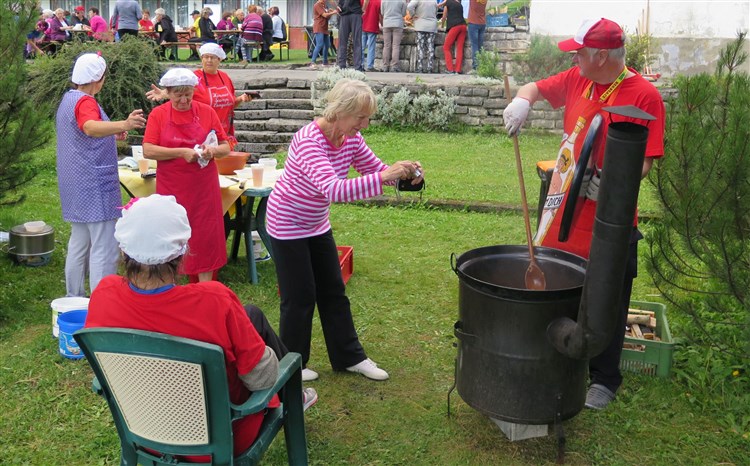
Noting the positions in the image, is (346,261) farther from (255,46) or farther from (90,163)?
(255,46)

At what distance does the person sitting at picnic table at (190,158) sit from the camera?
521 cm

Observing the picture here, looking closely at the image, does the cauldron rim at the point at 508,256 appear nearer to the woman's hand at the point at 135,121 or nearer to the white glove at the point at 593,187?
the white glove at the point at 593,187

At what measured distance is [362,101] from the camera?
3.73 meters

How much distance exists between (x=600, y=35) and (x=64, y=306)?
3.52 m

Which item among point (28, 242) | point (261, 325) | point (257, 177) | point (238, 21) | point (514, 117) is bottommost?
point (28, 242)

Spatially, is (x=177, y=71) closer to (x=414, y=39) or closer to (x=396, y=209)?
(x=396, y=209)

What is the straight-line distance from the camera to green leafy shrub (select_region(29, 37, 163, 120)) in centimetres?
1224

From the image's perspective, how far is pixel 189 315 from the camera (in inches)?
105

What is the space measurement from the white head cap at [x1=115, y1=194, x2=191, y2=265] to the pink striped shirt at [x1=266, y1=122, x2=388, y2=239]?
1095 millimetres

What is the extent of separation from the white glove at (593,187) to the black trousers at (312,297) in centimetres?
132

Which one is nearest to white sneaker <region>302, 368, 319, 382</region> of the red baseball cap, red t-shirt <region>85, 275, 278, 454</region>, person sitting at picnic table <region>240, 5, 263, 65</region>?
red t-shirt <region>85, 275, 278, 454</region>

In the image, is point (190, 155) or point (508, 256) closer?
point (508, 256)

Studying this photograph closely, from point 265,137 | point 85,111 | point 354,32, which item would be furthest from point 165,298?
point 354,32

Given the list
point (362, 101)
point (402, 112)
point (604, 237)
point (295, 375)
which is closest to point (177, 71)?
point (362, 101)
